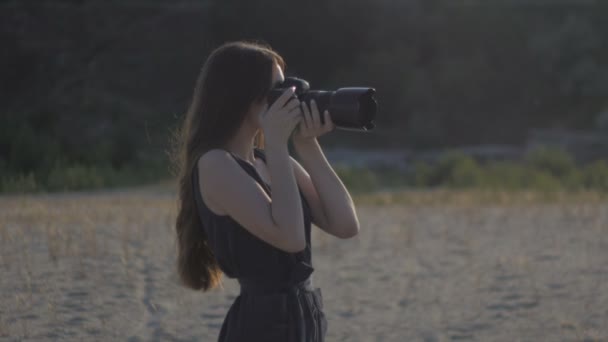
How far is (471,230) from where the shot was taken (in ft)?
27.8

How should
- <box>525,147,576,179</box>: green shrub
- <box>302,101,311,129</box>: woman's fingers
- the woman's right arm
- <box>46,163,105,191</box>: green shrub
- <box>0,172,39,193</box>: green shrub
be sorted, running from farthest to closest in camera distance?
<box>525,147,576,179</box>: green shrub < <box>46,163,105,191</box>: green shrub < <box>0,172,39,193</box>: green shrub < <box>302,101,311,129</box>: woman's fingers < the woman's right arm

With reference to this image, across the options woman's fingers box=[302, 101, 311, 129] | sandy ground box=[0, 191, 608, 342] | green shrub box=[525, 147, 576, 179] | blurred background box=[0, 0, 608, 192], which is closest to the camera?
woman's fingers box=[302, 101, 311, 129]

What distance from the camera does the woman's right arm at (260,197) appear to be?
6.91 feet

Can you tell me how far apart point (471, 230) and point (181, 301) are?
4.01 meters

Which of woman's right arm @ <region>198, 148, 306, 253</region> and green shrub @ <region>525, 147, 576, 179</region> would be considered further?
green shrub @ <region>525, 147, 576, 179</region>

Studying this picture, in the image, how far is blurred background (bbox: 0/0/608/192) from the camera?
15.4 meters

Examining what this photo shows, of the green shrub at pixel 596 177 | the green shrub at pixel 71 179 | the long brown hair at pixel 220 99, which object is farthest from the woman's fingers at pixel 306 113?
the green shrub at pixel 596 177

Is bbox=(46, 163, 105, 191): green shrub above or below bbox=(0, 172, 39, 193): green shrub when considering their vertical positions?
below

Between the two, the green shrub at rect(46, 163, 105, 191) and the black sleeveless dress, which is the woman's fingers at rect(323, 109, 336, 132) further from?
the green shrub at rect(46, 163, 105, 191)

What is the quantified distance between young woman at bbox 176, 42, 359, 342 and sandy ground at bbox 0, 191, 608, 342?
2170 mm

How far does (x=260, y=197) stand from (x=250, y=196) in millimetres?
27

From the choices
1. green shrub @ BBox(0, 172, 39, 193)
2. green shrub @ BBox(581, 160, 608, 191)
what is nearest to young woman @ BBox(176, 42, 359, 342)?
green shrub @ BBox(0, 172, 39, 193)

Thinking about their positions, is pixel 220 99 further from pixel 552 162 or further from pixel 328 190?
pixel 552 162

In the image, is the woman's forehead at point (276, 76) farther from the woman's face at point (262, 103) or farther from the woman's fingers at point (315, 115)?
the woman's fingers at point (315, 115)
